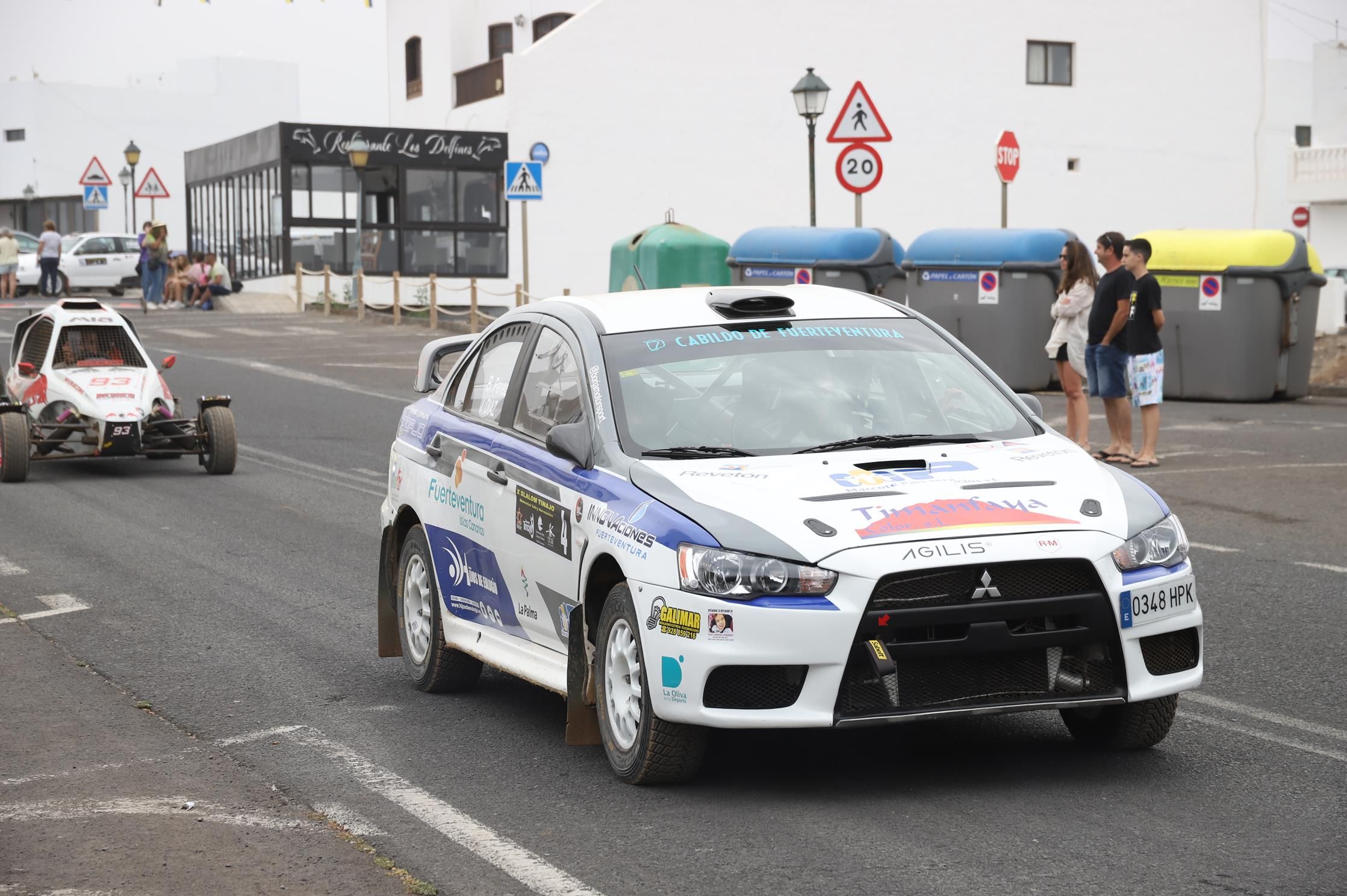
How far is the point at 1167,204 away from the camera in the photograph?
47.2 meters

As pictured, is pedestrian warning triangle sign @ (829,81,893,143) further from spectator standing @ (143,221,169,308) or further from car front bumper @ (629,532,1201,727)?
spectator standing @ (143,221,169,308)

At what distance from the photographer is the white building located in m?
43.7

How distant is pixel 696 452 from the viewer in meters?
6.21

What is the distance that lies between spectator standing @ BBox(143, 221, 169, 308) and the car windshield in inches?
1296

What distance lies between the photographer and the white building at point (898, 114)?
143 ft

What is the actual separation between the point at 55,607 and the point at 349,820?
468 cm

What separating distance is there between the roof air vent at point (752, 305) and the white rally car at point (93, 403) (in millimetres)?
9358

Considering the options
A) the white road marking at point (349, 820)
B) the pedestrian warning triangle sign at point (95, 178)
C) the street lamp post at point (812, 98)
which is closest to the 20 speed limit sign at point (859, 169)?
the street lamp post at point (812, 98)

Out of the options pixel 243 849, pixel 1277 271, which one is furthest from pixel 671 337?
pixel 1277 271

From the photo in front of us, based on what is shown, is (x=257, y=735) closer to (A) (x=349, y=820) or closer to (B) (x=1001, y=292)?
(A) (x=349, y=820)

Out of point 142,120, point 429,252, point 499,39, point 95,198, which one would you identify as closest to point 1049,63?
point 499,39

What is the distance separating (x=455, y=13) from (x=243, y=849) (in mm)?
48470

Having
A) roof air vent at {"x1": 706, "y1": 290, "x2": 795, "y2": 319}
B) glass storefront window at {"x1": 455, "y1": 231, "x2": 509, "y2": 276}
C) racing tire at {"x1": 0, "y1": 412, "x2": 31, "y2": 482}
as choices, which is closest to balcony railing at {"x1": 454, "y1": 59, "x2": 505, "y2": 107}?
glass storefront window at {"x1": 455, "y1": 231, "x2": 509, "y2": 276}

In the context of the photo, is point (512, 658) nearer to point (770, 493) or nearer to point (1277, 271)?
point (770, 493)
